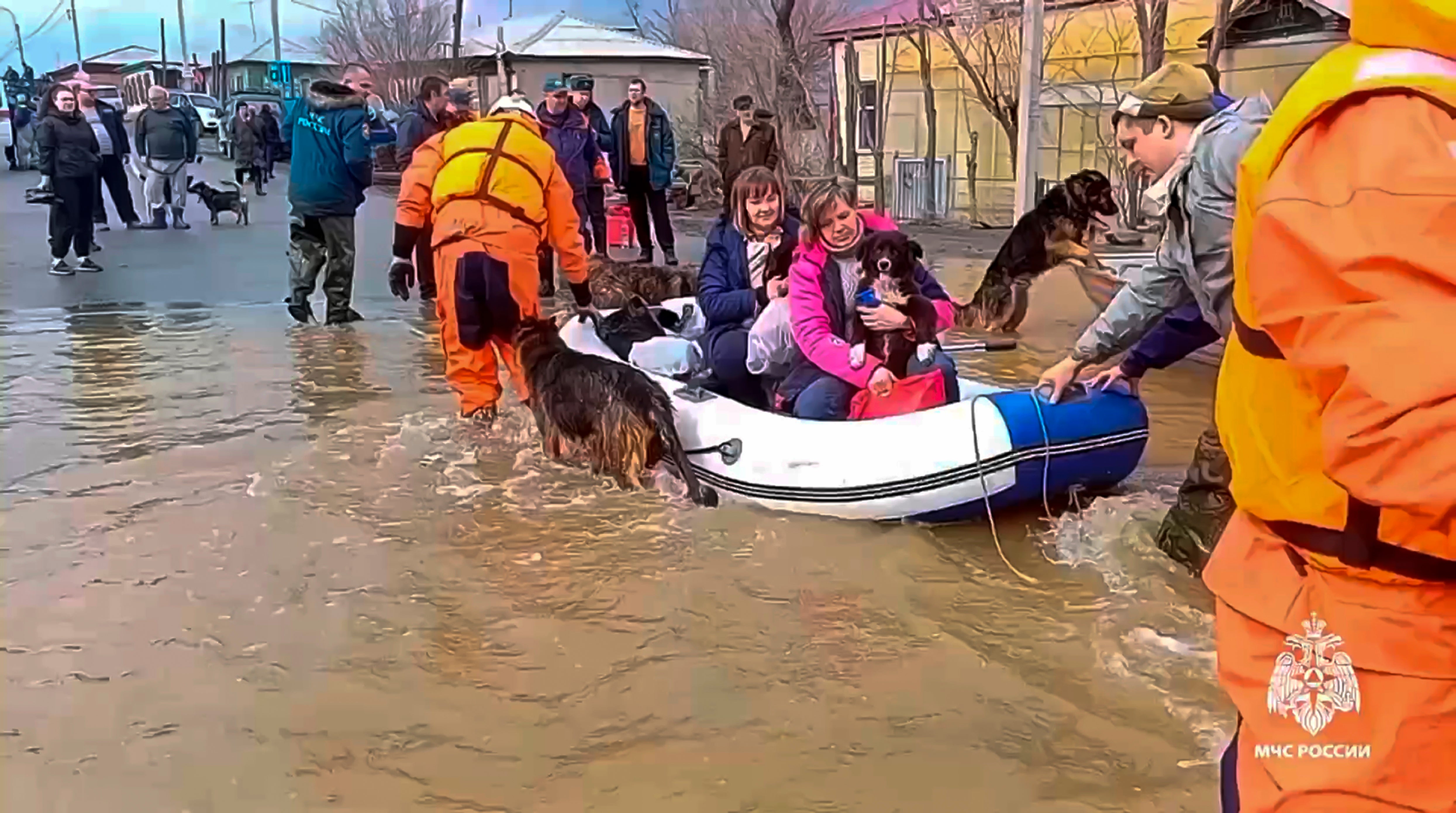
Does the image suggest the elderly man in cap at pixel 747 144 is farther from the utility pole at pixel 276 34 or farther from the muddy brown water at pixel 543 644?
the utility pole at pixel 276 34

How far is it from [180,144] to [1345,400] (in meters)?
16.5

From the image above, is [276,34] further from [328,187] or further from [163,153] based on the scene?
[328,187]

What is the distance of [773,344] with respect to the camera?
5.82 meters

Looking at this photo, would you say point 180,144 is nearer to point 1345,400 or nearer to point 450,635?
point 450,635

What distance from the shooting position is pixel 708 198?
65.5 feet

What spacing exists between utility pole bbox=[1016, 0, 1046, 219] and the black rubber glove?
264 inches

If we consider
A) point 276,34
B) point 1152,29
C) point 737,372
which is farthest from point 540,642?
point 276,34

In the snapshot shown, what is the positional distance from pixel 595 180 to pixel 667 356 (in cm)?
638

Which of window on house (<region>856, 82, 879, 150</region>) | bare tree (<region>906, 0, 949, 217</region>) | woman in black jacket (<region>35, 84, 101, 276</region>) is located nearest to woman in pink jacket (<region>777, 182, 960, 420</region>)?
woman in black jacket (<region>35, 84, 101, 276</region>)

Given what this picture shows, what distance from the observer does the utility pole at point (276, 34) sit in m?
45.8

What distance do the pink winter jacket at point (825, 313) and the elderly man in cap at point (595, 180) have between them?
7044 mm

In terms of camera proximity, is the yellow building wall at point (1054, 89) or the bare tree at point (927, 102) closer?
the yellow building wall at point (1054, 89)

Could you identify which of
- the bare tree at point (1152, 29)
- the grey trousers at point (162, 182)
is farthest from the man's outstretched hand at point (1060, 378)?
the grey trousers at point (162, 182)

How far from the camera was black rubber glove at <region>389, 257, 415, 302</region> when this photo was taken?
6.82m
